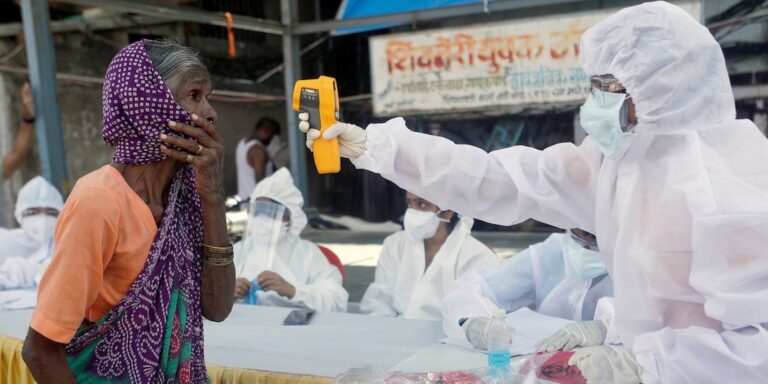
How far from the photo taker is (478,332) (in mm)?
2205

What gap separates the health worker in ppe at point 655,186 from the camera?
4.16 feet

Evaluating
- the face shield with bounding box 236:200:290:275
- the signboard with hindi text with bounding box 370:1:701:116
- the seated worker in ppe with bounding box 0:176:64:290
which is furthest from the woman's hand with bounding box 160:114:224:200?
the signboard with hindi text with bounding box 370:1:701:116

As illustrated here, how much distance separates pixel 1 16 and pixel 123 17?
1.23m

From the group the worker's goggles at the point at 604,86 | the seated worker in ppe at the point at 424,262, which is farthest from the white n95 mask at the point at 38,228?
the worker's goggles at the point at 604,86

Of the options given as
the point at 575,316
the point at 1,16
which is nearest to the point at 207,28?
the point at 1,16

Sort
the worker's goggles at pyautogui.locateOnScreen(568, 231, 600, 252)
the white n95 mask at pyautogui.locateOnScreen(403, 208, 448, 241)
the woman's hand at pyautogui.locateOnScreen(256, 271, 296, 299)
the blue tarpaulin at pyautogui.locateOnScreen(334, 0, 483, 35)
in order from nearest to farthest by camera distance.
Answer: the worker's goggles at pyautogui.locateOnScreen(568, 231, 600, 252)
the woman's hand at pyautogui.locateOnScreen(256, 271, 296, 299)
the white n95 mask at pyautogui.locateOnScreen(403, 208, 448, 241)
the blue tarpaulin at pyautogui.locateOnScreen(334, 0, 483, 35)

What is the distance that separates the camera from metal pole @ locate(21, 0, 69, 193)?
14.5 feet

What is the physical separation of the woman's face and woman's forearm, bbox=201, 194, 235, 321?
185 mm

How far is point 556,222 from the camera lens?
1.71 metres

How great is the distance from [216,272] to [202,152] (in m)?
0.29

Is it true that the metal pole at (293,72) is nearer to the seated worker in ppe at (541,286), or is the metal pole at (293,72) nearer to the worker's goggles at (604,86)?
the seated worker in ppe at (541,286)

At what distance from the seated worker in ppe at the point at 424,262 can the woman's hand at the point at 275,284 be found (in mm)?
492

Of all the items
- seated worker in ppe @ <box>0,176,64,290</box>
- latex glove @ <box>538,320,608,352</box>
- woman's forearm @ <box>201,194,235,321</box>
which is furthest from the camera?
seated worker in ppe @ <box>0,176,64,290</box>

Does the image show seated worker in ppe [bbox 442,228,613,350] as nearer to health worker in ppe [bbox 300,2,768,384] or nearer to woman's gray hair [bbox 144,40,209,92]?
health worker in ppe [bbox 300,2,768,384]
